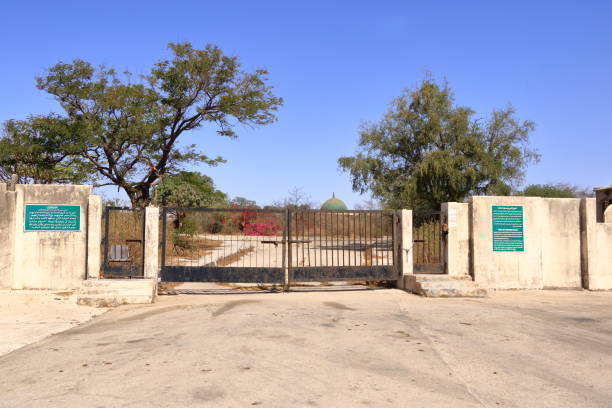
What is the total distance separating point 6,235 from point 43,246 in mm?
803

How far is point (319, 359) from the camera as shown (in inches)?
231

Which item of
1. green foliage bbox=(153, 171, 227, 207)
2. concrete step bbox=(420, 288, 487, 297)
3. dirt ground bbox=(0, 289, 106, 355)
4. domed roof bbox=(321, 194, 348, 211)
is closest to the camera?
dirt ground bbox=(0, 289, 106, 355)

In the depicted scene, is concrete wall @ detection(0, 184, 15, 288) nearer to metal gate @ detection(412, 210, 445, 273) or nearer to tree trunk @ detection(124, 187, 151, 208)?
metal gate @ detection(412, 210, 445, 273)

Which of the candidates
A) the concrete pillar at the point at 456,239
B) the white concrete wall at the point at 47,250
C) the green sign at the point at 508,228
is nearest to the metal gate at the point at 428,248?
the concrete pillar at the point at 456,239

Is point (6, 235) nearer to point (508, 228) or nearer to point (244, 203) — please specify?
point (508, 228)

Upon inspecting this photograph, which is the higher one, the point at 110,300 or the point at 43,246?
the point at 43,246

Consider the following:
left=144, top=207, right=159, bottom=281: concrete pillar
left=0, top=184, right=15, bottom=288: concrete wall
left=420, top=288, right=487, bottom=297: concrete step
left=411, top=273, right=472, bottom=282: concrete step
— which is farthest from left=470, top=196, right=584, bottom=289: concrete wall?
left=0, top=184, right=15, bottom=288: concrete wall

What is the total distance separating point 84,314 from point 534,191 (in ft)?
136

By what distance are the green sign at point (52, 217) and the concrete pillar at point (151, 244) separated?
1.59 meters

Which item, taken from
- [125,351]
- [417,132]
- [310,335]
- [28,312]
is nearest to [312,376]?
[310,335]

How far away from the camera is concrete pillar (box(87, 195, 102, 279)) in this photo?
36.2ft

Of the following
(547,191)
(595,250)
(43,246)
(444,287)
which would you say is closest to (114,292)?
(43,246)

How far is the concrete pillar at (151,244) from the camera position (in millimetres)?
11062

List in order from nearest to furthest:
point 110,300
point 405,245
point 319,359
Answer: point 319,359, point 110,300, point 405,245
